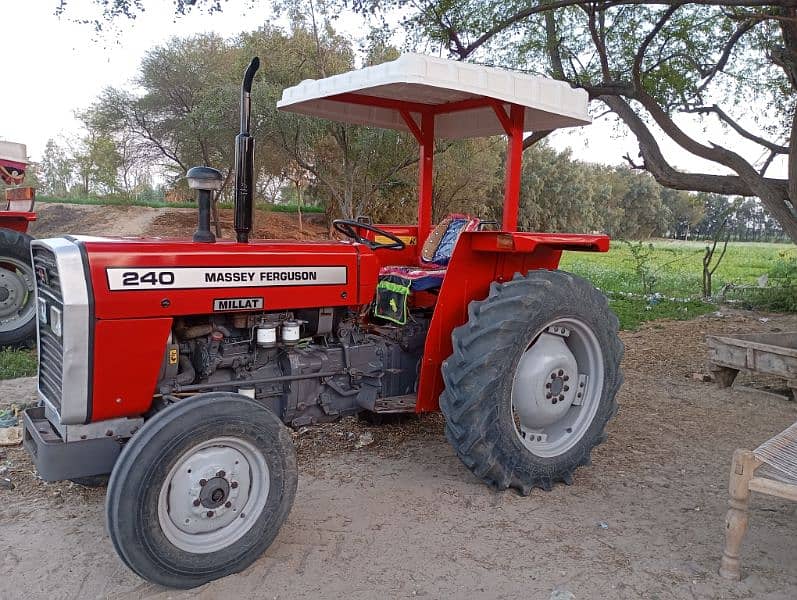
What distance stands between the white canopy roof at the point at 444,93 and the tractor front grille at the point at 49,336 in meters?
1.71

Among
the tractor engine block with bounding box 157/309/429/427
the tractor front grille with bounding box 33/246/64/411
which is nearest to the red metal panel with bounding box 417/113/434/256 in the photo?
the tractor engine block with bounding box 157/309/429/427

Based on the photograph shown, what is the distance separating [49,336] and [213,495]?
1.08m

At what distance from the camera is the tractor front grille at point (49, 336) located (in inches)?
110

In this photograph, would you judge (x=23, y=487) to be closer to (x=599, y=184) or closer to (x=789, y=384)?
(x=789, y=384)

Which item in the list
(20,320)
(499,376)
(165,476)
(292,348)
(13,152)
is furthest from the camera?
(13,152)

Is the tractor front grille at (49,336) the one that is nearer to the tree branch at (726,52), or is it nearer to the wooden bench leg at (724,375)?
the wooden bench leg at (724,375)

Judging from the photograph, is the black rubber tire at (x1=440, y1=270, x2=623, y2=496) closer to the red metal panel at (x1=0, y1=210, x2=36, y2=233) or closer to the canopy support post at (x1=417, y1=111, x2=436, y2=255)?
the canopy support post at (x1=417, y1=111, x2=436, y2=255)

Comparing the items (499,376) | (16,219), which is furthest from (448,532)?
(16,219)

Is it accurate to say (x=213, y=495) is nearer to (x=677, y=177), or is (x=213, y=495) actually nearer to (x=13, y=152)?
(x=13, y=152)

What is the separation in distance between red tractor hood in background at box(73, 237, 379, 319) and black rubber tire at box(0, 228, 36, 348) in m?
4.21

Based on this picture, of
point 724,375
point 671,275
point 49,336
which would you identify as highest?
point 49,336

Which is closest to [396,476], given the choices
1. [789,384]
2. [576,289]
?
[576,289]

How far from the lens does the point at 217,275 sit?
3.03 metres

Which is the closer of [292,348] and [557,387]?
[292,348]
